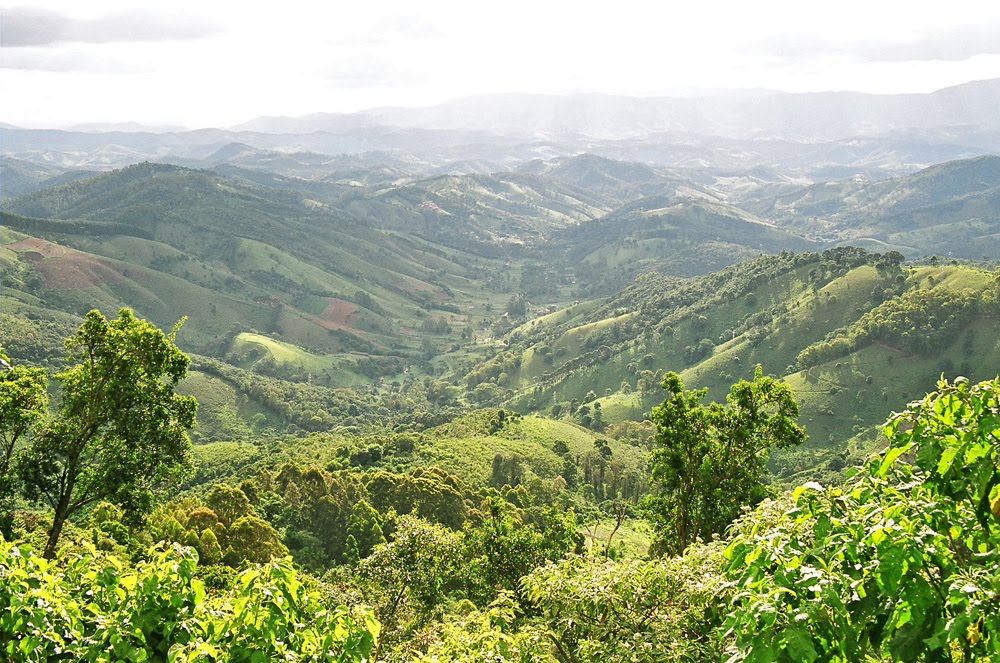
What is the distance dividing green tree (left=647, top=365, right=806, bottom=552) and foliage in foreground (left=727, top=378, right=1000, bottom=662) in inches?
938

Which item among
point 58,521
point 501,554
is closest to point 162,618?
point 58,521

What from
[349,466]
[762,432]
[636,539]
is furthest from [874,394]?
[762,432]

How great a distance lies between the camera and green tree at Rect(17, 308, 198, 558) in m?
25.2

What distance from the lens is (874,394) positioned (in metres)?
154

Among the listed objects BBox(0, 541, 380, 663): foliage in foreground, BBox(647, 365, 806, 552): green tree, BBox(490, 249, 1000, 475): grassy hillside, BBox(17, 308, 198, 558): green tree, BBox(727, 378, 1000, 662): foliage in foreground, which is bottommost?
BBox(490, 249, 1000, 475): grassy hillside

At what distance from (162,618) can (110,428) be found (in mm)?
22444

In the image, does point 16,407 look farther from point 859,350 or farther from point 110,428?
point 859,350

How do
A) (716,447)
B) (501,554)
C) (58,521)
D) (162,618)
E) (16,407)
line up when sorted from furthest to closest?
(501,554) < (716,447) < (58,521) < (16,407) < (162,618)

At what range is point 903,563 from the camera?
5445mm

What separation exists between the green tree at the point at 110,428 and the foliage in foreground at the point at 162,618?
19.2 m

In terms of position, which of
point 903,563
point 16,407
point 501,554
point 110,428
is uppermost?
point 903,563

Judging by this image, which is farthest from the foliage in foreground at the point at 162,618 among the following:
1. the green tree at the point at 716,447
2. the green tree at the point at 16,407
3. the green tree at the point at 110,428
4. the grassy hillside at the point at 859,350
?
the grassy hillside at the point at 859,350

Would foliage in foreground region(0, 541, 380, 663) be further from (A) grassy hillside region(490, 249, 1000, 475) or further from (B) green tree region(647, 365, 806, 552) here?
(A) grassy hillside region(490, 249, 1000, 475)

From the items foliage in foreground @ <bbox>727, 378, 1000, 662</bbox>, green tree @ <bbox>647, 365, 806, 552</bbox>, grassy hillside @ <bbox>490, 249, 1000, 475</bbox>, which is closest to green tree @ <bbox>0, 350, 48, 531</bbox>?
green tree @ <bbox>647, 365, 806, 552</bbox>
